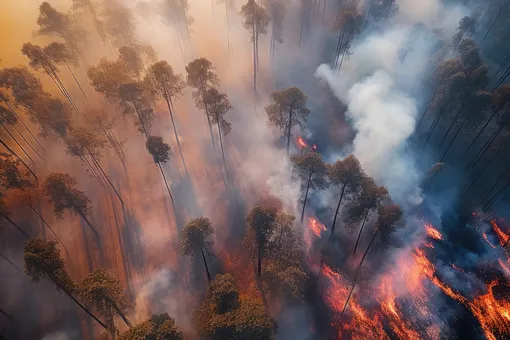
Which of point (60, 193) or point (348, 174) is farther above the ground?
point (60, 193)

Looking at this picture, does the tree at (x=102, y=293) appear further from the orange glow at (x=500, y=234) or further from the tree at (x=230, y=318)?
the orange glow at (x=500, y=234)

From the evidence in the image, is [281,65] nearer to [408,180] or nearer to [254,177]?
[254,177]

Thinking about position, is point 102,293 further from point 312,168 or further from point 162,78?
point 162,78

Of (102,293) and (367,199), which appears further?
(367,199)

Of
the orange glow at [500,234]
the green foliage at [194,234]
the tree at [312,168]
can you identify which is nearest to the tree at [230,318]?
the green foliage at [194,234]

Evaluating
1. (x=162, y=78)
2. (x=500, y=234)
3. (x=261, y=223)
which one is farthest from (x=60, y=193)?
(x=500, y=234)

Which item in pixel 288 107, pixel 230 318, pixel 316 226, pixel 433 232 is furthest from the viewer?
pixel 288 107
